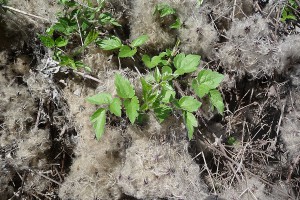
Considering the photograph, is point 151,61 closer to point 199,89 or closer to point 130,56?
point 130,56

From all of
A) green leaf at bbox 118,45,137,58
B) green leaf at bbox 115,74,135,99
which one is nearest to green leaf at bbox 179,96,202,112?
green leaf at bbox 115,74,135,99

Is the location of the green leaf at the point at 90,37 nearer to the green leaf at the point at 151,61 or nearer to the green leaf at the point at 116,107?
the green leaf at the point at 151,61

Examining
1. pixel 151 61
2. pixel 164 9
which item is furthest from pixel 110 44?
pixel 164 9

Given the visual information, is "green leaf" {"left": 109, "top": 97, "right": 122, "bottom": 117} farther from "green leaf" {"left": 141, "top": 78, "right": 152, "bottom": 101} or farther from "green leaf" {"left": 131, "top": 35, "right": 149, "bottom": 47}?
"green leaf" {"left": 131, "top": 35, "right": 149, "bottom": 47}

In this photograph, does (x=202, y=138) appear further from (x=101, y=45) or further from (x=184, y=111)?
(x=101, y=45)

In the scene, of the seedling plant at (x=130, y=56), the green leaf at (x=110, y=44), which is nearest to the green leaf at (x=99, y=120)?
the seedling plant at (x=130, y=56)

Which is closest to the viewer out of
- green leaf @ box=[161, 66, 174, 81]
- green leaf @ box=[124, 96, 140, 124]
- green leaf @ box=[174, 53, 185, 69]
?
green leaf @ box=[124, 96, 140, 124]
